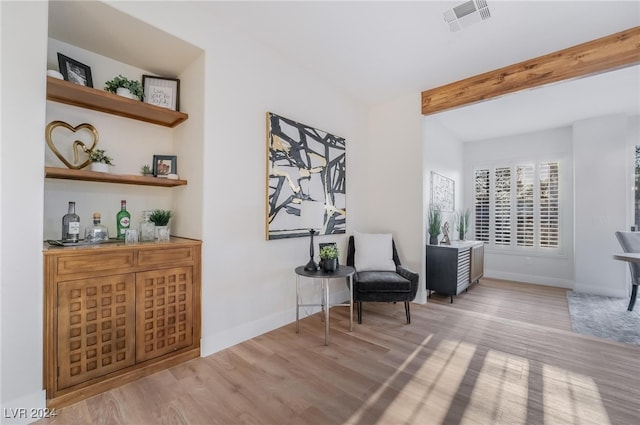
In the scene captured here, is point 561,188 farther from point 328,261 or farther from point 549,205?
point 328,261

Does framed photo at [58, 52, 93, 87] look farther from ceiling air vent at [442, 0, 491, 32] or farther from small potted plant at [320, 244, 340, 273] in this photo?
ceiling air vent at [442, 0, 491, 32]

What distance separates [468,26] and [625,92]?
2756mm

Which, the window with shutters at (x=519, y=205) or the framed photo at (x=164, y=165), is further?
the window with shutters at (x=519, y=205)

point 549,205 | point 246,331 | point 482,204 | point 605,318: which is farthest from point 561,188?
point 246,331

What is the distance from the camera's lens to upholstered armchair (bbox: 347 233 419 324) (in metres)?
2.84

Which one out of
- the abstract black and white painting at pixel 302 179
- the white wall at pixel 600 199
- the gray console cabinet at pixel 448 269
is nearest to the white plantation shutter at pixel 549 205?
the white wall at pixel 600 199

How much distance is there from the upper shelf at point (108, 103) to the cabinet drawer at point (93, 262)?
3.80 ft

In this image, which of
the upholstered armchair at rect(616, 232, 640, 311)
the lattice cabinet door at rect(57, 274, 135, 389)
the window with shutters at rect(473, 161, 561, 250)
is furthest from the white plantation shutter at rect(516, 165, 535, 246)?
the lattice cabinet door at rect(57, 274, 135, 389)

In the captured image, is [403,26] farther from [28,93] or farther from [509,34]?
[28,93]

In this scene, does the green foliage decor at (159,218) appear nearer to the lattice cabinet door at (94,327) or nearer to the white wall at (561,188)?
the lattice cabinet door at (94,327)

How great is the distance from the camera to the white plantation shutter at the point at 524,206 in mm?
4895

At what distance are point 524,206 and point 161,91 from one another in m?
5.84

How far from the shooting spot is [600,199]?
162 inches

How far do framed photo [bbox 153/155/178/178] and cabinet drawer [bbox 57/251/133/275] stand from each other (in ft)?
2.84
